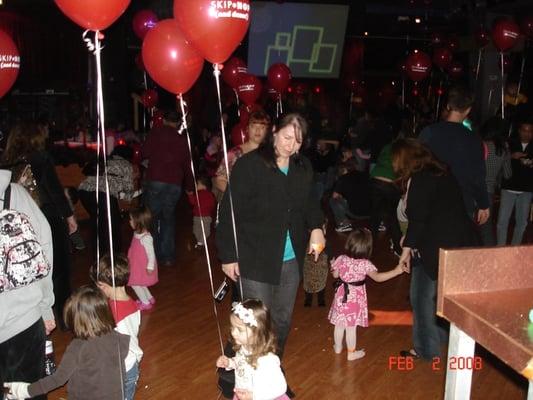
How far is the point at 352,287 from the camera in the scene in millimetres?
3607

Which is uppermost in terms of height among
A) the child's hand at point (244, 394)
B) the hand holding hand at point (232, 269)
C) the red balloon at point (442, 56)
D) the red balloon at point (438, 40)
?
the red balloon at point (438, 40)

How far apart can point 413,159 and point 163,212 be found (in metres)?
2.88

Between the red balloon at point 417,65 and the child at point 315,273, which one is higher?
the red balloon at point 417,65

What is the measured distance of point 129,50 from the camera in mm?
11797

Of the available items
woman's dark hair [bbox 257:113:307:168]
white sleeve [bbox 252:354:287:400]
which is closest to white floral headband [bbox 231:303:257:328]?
white sleeve [bbox 252:354:287:400]

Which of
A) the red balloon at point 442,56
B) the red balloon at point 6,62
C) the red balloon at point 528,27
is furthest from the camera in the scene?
the red balloon at point 442,56

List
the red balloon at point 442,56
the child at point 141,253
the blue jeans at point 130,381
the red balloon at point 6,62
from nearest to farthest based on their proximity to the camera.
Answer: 1. the blue jeans at point 130,381
2. the red balloon at point 6,62
3. the child at point 141,253
4. the red balloon at point 442,56

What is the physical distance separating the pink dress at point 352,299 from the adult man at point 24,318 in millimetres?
1824

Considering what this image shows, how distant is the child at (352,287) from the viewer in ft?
11.8

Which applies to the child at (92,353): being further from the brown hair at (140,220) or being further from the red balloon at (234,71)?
the red balloon at (234,71)

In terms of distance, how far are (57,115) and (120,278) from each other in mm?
8707

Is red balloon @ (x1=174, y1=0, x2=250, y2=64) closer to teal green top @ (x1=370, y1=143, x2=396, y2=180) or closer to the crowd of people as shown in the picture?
the crowd of people

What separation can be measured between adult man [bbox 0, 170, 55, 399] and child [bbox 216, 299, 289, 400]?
76 centimetres

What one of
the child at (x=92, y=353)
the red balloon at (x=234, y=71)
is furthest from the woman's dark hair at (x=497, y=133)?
the child at (x=92, y=353)
